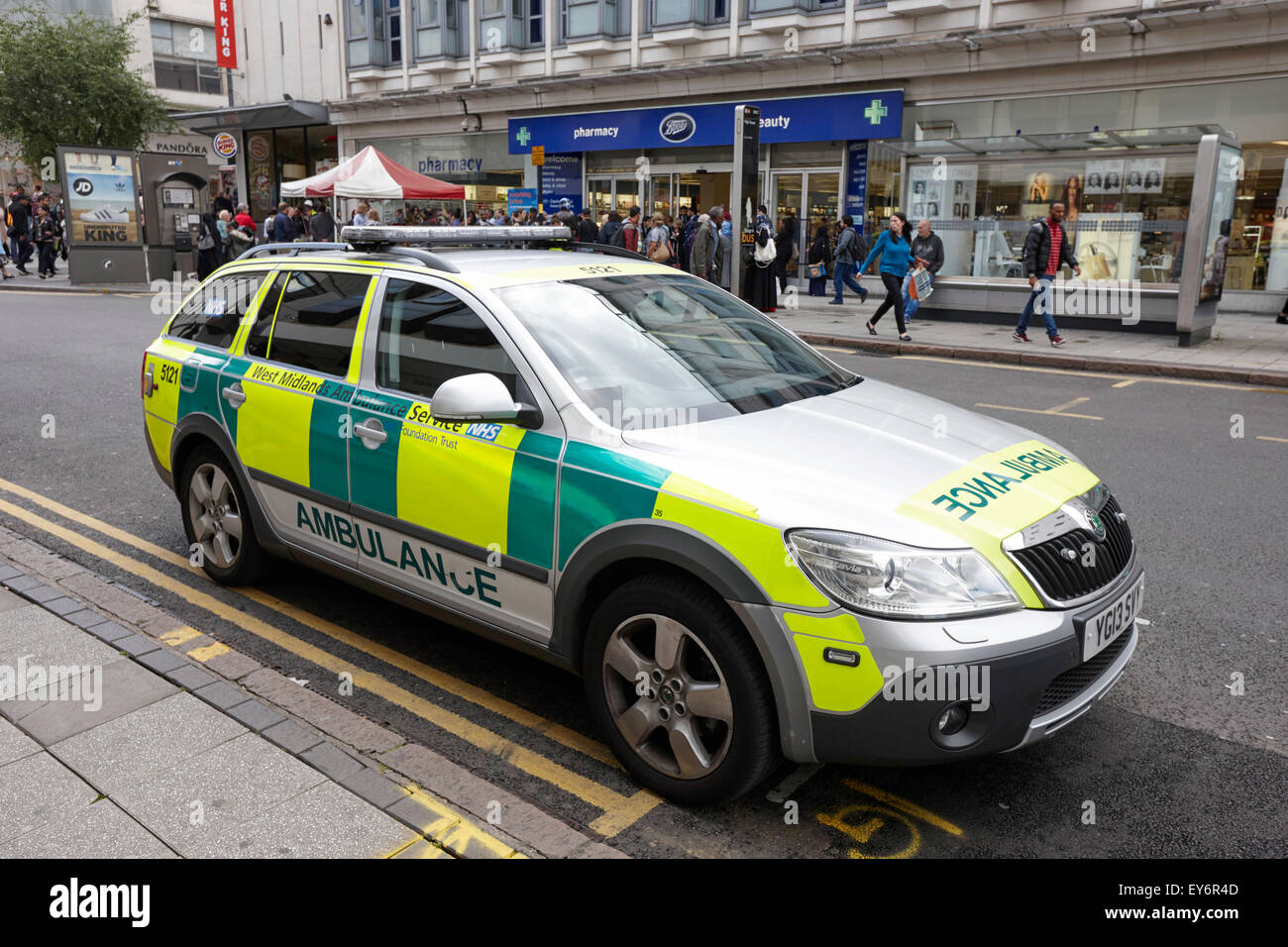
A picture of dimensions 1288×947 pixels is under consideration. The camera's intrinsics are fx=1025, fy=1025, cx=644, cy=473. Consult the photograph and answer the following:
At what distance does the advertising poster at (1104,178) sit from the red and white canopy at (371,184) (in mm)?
12312

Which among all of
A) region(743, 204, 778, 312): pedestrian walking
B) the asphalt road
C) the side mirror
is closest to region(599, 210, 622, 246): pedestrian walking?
region(743, 204, 778, 312): pedestrian walking

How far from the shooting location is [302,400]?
4.28 m

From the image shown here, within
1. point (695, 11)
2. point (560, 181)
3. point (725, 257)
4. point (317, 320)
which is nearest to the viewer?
point (317, 320)

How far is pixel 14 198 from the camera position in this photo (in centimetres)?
2703

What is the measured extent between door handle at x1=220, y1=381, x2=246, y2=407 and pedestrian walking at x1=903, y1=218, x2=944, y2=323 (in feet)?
42.0

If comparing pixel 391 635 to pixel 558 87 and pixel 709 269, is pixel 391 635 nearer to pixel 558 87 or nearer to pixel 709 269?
pixel 709 269

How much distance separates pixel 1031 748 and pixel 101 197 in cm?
2501

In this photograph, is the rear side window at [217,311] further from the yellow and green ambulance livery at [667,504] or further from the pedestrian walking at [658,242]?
the pedestrian walking at [658,242]

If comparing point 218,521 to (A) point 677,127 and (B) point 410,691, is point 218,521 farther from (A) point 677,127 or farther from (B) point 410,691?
(A) point 677,127

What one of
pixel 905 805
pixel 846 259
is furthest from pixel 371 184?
pixel 905 805

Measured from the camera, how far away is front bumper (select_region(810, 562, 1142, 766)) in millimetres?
2703

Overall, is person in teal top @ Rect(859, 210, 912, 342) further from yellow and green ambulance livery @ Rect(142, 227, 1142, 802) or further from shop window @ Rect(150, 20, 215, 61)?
shop window @ Rect(150, 20, 215, 61)

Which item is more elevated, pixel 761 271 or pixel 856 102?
pixel 856 102

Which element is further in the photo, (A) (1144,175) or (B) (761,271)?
(B) (761,271)
